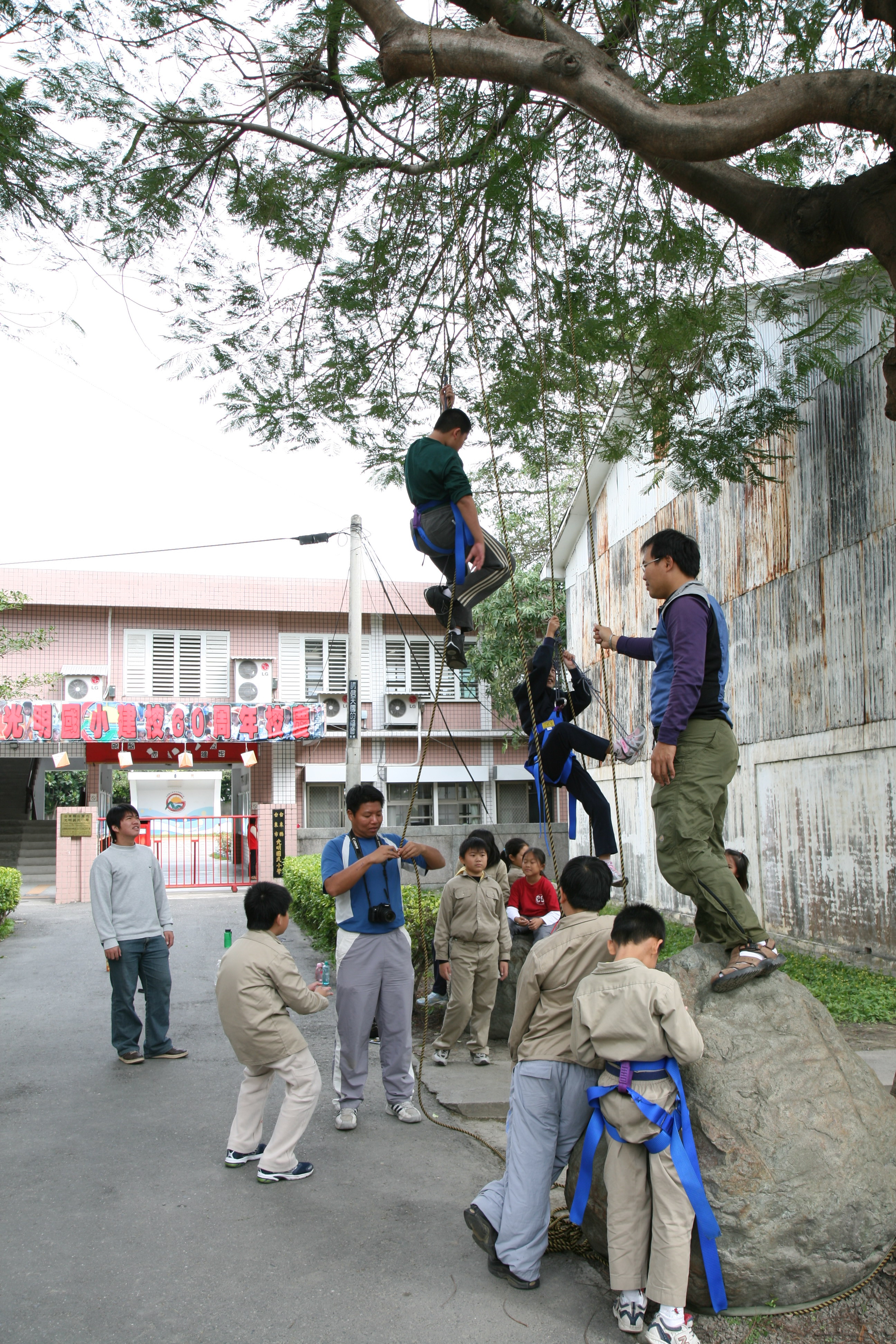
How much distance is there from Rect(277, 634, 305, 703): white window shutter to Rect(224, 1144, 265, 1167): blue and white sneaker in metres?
20.1

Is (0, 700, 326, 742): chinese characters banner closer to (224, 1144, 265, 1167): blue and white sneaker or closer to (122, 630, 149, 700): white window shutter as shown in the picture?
(122, 630, 149, 700): white window shutter

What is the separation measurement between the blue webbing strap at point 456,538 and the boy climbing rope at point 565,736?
1.09 m

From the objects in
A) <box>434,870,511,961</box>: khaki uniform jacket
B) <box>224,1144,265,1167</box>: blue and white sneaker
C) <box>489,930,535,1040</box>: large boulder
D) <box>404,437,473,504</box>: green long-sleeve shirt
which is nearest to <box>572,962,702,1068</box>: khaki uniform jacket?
<box>224,1144,265,1167</box>: blue and white sneaker

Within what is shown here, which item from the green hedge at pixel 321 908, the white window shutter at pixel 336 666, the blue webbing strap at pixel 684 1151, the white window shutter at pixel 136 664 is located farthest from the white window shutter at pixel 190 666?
the blue webbing strap at pixel 684 1151

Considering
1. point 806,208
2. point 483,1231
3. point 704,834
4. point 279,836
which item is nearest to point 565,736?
point 704,834

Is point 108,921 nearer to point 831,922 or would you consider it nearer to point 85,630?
point 831,922

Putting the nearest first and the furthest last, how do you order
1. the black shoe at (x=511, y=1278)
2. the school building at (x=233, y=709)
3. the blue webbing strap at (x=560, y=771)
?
the black shoe at (x=511, y=1278) < the blue webbing strap at (x=560, y=771) < the school building at (x=233, y=709)

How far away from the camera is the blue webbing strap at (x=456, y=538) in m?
5.20

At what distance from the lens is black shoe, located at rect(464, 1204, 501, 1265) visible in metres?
3.87

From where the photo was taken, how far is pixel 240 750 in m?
22.8

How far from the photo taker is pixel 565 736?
→ 645 centimetres

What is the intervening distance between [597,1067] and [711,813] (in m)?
1.14

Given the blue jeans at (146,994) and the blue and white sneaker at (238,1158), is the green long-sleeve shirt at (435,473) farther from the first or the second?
the blue jeans at (146,994)

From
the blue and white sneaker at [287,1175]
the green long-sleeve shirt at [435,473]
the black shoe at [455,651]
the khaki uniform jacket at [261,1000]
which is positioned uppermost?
the green long-sleeve shirt at [435,473]
